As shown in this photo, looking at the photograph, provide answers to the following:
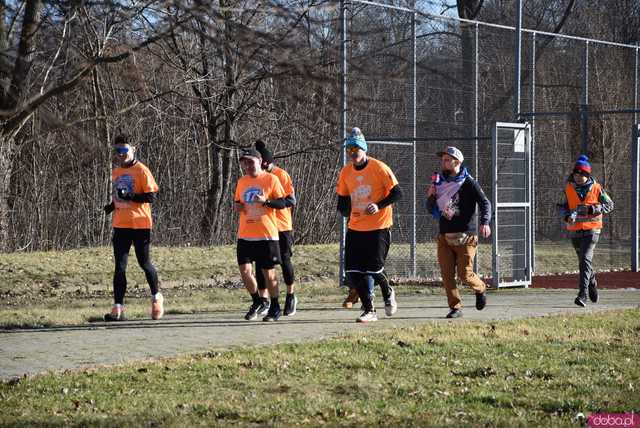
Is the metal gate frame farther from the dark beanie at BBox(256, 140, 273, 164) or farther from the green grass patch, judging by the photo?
the green grass patch

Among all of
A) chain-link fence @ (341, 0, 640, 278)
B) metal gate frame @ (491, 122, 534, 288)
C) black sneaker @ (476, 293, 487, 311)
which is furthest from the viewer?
chain-link fence @ (341, 0, 640, 278)

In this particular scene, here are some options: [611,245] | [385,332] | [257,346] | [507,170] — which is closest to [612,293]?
[507,170]

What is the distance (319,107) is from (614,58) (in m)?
19.3

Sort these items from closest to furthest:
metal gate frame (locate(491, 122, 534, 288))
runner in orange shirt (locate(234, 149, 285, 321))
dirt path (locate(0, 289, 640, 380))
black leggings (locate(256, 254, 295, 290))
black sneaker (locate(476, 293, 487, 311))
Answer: dirt path (locate(0, 289, 640, 380)), runner in orange shirt (locate(234, 149, 285, 321)), black leggings (locate(256, 254, 295, 290)), black sneaker (locate(476, 293, 487, 311)), metal gate frame (locate(491, 122, 534, 288))

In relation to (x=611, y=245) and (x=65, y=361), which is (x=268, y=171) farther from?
(x=611, y=245)

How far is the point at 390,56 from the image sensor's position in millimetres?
4609

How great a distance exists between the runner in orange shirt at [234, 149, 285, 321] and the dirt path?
0.48 m

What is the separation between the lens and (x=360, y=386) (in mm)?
8227

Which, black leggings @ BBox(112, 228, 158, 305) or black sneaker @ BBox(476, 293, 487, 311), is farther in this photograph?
black sneaker @ BBox(476, 293, 487, 311)

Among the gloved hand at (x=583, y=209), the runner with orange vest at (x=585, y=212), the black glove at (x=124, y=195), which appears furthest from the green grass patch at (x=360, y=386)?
the gloved hand at (x=583, y=209)

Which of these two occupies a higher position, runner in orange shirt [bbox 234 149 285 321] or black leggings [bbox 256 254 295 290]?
runner in orange shirt [bbox 234 149 285 321]

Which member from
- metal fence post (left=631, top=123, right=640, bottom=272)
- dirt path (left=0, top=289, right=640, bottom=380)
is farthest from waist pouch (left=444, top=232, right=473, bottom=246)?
metal fence post (left=631, top=123, right=640, bottom=272)

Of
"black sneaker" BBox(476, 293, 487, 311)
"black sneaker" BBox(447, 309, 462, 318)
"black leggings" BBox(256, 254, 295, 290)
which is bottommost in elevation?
"black sneaker" BBox(447, 309, 462, 318)

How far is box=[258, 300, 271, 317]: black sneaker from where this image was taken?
13164 mm
